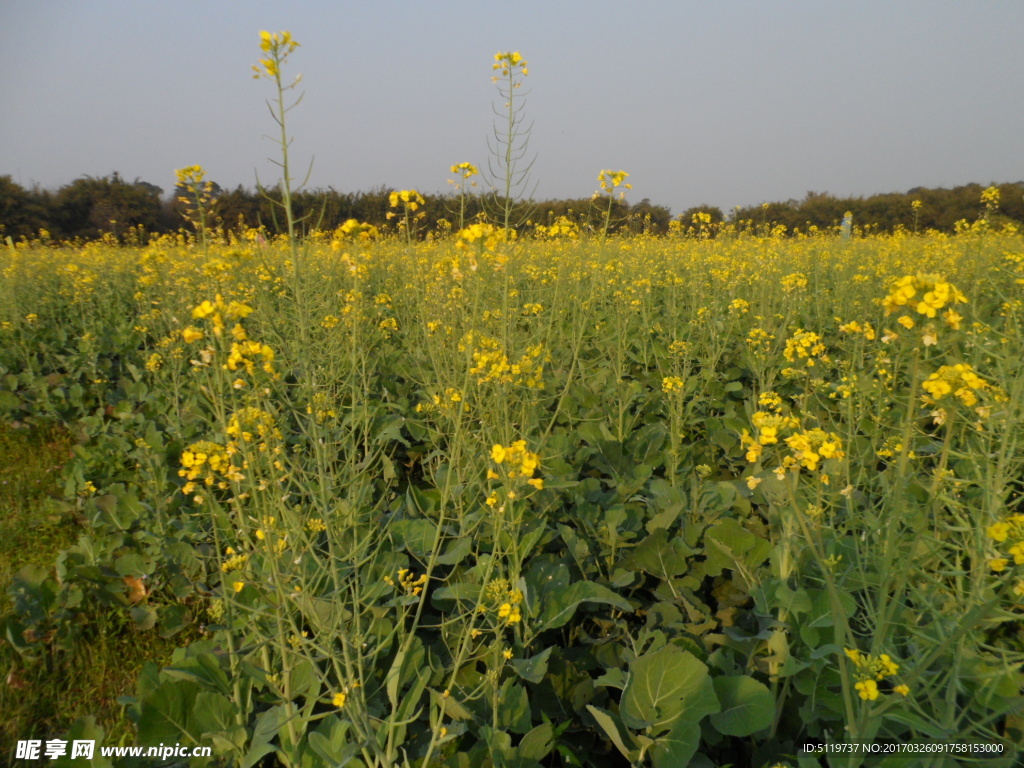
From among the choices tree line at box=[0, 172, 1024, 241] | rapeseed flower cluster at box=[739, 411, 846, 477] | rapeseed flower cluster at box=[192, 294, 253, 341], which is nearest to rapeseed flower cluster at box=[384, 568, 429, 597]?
rapeseed flower cluster at box=[192, 294, 253, 341]

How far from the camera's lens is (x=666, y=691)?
4.43 feet

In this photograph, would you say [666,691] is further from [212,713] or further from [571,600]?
[212,713]

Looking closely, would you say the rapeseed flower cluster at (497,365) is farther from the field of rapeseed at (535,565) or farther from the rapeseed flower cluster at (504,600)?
the rapeseed flower cluster at (504,600)

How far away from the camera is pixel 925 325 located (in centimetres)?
98

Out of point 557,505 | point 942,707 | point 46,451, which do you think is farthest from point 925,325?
point 46,451

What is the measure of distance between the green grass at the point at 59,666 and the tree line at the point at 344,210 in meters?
7.47

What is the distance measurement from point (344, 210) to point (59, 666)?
11.2 m

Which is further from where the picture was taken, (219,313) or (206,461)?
(206,461)

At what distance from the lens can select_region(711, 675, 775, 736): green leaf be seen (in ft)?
4.32

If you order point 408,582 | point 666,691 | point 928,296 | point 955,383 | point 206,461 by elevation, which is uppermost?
point 928,296

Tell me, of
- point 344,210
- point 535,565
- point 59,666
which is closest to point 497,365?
point 535,565

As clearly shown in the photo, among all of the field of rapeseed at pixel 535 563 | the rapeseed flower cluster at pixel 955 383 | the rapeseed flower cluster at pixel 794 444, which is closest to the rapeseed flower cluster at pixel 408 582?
the field of rapeseed at pixel 535 563

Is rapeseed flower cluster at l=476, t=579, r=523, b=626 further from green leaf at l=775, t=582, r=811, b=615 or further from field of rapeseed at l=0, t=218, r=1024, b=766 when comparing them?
green leaf at l=775, t=582, r=811, b=615

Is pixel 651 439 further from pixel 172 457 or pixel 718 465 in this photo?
pixel 172 457
